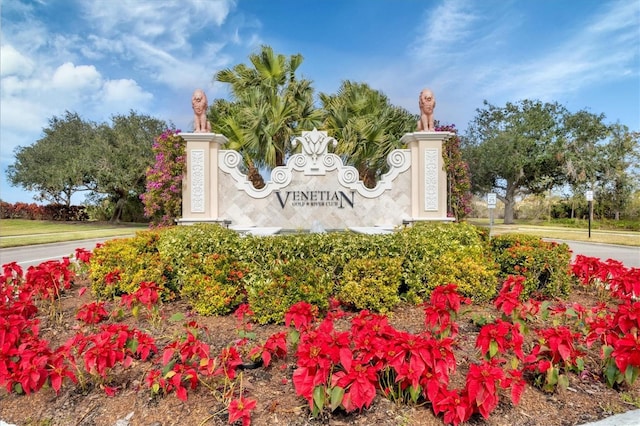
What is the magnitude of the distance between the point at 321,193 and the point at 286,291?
5566 mm

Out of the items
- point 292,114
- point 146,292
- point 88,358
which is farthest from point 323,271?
point 292,114

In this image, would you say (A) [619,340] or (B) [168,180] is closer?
(A) [619,340]

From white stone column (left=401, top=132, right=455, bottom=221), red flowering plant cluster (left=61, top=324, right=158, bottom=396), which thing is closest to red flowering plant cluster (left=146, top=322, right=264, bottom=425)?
red flowering plant cluster (left=61, top=324, right=158, bottom=396)

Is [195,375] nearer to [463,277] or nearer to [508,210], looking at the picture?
[463,277]

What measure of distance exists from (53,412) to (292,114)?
42.8 feet

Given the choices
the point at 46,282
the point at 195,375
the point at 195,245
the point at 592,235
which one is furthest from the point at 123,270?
the point at 592,235

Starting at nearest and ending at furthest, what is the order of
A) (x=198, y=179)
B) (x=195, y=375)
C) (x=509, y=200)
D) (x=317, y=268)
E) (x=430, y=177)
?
(x=195, y=375) → (x=317, y=268) → (x=198, y=179) → (x=430, y=177) → (x=509, y=200)

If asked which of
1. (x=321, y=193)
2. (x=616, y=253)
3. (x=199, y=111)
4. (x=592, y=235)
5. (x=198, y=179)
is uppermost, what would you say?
(x=199, y=111)

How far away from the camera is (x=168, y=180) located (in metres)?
9.81

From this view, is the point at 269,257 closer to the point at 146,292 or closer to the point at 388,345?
the point at 146,292

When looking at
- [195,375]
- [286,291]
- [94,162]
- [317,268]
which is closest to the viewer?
[195,375]

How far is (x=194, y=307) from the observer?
418cm

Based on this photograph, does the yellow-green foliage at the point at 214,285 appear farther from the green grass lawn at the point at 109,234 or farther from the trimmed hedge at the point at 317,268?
the green grass lawn at the point at 109,234

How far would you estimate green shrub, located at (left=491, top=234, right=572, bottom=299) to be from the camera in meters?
4.58
